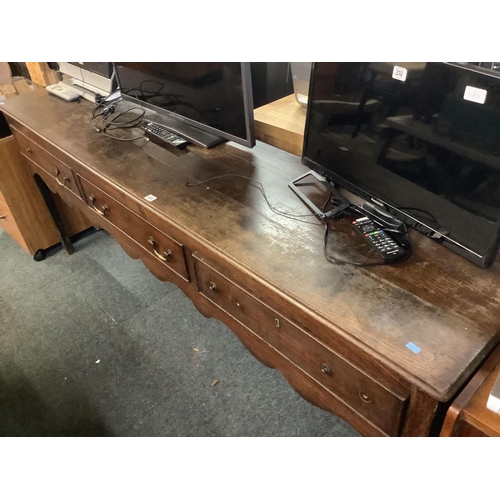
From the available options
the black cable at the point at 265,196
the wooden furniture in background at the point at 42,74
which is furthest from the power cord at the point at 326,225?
the wooden furniture in background at the point at 42,74

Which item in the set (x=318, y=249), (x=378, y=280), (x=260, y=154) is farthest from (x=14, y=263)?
(x=378, y=280)

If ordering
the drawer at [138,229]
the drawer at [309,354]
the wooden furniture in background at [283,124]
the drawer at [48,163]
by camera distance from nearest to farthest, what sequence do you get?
the drawer at [309,354] → the drawer at [138,229] → the wooden furniture in background at [283,124] → the drawer at [48,163]

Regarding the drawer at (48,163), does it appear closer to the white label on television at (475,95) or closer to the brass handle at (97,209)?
the brass handle at (97,209)

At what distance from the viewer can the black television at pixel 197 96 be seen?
1.11 metres

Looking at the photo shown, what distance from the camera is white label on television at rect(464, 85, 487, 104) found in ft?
2.09

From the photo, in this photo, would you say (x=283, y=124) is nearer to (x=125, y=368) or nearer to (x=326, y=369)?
(x=326, y=369)

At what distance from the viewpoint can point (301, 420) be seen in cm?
132

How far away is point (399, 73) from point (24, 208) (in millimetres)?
1823

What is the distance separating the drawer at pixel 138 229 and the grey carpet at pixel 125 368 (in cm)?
55

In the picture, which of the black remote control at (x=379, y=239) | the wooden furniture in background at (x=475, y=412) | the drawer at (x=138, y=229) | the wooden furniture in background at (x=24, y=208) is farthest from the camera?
the wooden furniture in background at (x=24, y=208)

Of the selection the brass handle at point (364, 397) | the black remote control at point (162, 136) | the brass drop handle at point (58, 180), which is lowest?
the brass handle at point (364, 397)

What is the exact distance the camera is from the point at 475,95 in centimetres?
65

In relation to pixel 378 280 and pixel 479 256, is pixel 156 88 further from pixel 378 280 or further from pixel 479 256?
pixel 479 256
